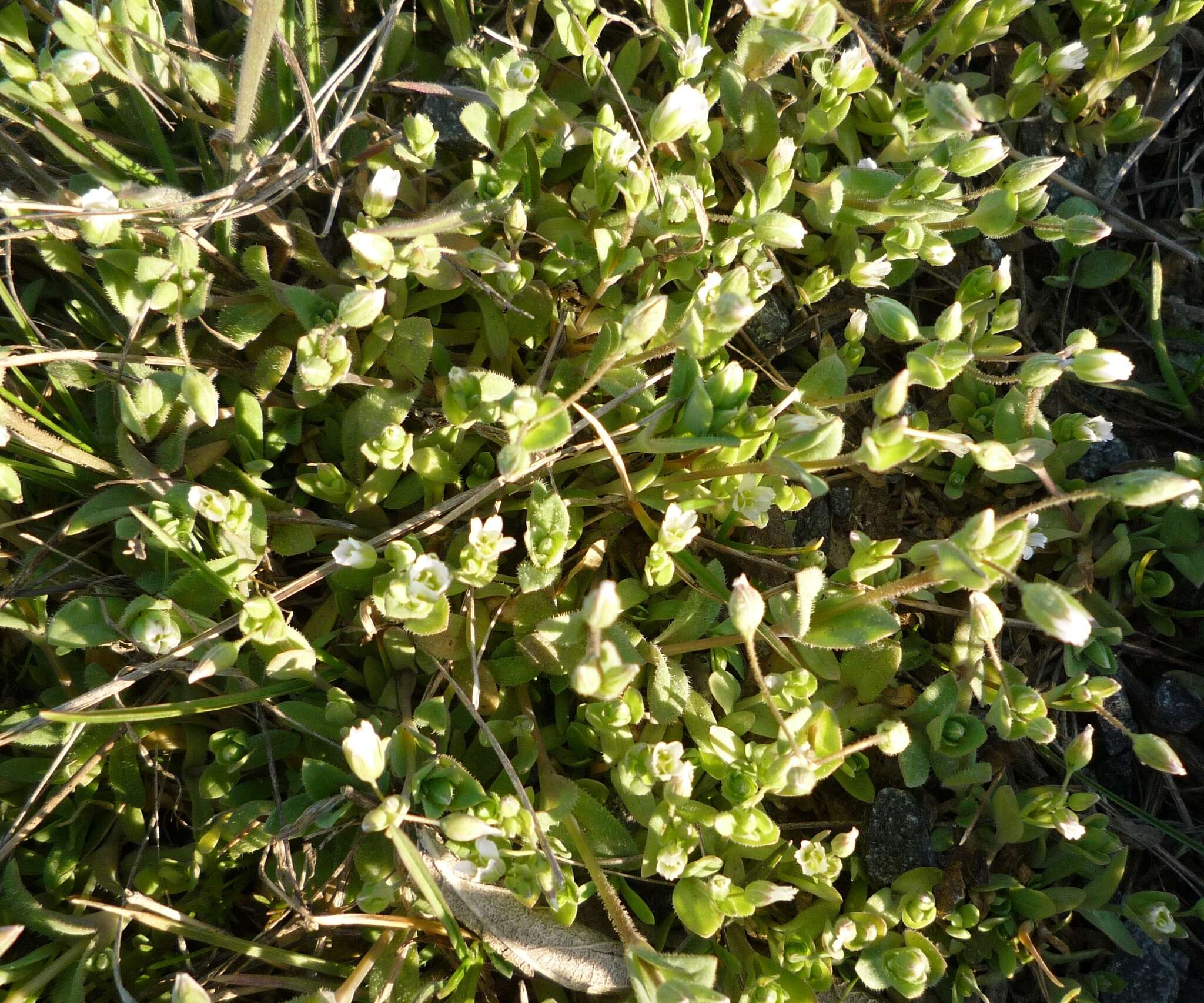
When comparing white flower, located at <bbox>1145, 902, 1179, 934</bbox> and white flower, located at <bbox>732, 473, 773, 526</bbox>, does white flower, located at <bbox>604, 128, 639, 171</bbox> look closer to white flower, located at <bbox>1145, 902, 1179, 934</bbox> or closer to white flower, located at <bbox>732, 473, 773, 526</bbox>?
white flower, located at <bbox>732, 473, 773, 526</bbox>

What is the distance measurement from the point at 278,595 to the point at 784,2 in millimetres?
1991

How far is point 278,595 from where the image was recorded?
2430 millimetres

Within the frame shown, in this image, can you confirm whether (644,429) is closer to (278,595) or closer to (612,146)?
(612,146)

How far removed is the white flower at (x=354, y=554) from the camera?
92.7 inches

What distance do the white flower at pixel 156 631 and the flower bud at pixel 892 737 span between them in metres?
1.78

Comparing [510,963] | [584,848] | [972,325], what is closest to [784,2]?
[972,325]

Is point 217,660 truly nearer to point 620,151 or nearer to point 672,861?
point 672,861

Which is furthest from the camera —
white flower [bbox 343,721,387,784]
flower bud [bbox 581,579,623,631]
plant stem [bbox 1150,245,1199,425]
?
plant stem [bbox 1150,245,1199,425]

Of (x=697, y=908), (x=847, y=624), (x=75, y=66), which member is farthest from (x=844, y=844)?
(x=75, y=66)

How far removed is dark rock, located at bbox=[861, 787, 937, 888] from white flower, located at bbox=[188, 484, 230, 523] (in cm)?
193

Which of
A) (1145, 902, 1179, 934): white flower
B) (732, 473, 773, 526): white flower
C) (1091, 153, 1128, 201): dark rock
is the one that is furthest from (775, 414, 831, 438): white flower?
(1091, 153, 1128, 201): dark rock

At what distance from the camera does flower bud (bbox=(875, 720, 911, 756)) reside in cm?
240

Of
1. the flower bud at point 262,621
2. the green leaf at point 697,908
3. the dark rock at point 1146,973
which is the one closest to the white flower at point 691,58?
the flower bud at point 262,621

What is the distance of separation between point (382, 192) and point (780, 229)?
1.04 metres
